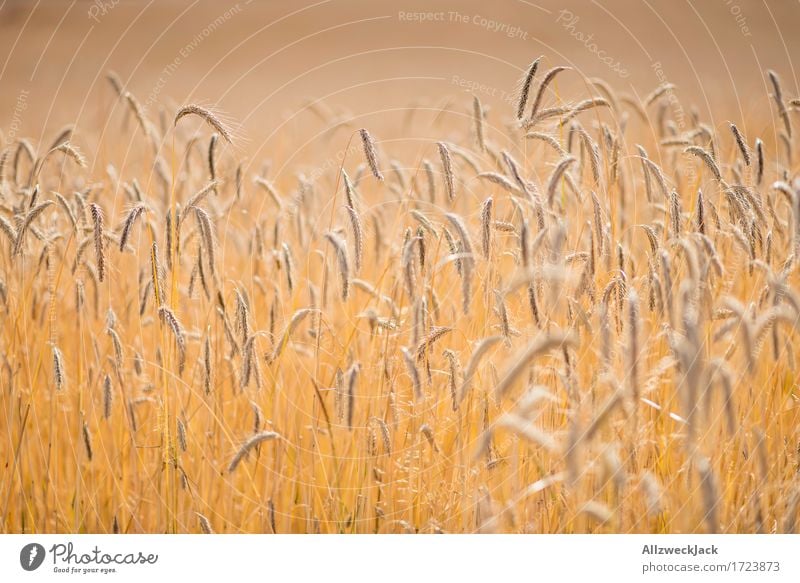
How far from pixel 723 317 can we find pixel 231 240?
1.97m

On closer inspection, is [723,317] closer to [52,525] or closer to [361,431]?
[361,431]

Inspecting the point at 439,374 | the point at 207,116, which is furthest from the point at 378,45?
the point at 439,374

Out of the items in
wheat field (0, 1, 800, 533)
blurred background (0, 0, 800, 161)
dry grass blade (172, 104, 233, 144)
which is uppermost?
blurred background (0, 0, 800, 161)

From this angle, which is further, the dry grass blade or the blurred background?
the blurred background

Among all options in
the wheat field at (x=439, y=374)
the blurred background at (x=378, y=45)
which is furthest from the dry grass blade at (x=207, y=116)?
the blurred background at (x=378, y=45)

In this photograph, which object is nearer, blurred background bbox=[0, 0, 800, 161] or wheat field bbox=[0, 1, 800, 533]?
wheat field bbox=[0, 1, 800, 533]

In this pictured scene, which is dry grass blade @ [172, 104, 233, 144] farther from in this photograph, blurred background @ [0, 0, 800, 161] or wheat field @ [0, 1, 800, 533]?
blurred background @ [0, 0, 800, 161]

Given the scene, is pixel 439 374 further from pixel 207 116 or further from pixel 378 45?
pixel 378 45

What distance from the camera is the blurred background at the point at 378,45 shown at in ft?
8.46

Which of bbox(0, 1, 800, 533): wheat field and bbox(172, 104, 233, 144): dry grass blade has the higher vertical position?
bbox(172, 104, 233, 144): dry grass blade

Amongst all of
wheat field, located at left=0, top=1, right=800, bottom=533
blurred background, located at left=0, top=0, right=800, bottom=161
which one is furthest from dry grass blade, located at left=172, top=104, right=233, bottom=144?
blurred background, located at left=0, top=0, right=800, bottom=161

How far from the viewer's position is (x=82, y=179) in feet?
10.2

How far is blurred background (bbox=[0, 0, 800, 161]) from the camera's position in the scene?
258cm

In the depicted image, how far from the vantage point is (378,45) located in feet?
9.04
